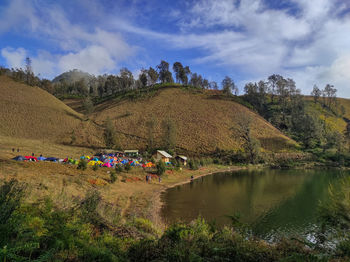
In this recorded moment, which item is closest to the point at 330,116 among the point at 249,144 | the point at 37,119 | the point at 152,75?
the point at 249,144

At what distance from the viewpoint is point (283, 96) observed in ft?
371

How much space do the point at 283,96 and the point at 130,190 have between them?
347 ft

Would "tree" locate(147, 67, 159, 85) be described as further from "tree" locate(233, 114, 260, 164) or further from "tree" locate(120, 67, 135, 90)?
"tree" locate(233, 114, 260, 164)

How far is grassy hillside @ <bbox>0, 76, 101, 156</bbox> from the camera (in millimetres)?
68062

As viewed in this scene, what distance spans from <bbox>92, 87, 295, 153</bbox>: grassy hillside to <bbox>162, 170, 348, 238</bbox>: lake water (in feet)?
109

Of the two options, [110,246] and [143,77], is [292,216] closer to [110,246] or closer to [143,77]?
[110,246]

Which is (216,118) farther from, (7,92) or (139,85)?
(7,92)

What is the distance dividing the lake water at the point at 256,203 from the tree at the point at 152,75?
3517 inches

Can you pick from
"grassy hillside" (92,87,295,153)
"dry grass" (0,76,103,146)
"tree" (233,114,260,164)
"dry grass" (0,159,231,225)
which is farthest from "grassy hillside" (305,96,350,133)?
"dry grass" (0,76,103,146)

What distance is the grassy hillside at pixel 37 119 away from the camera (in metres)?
68.1

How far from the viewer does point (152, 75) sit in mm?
120688

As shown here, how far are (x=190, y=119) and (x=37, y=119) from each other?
55197 millimetres

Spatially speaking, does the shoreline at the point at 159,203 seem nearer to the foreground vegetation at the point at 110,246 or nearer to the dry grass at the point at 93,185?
the dry grass at the point at 93,185

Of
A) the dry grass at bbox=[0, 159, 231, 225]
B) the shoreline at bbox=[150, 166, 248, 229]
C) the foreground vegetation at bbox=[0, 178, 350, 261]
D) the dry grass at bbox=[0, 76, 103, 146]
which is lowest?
the shoreline at bbox=[150, 166, 248, 229]
